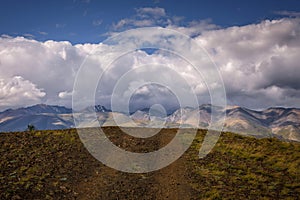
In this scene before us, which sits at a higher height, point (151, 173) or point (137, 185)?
point (151, 173)

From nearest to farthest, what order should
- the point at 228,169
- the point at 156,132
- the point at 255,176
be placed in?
the point at 255,176
the point at 228,169
the point at 156,132

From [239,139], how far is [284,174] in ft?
36.5

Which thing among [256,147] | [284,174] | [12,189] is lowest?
[12,189]

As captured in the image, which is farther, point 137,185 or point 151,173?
point 151,173

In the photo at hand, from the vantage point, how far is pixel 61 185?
27078 millimetres

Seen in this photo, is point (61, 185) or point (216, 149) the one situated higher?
point (216, 149)

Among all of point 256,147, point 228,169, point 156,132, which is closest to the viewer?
point 228,169


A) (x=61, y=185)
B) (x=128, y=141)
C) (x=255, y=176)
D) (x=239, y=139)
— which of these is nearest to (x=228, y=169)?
(x=255, y=176)

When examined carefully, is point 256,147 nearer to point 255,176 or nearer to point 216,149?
point 216,149

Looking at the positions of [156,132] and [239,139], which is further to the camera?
[156,132]

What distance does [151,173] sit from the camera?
30.8 m

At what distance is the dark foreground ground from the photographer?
84.8 ft

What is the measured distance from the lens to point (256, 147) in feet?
120

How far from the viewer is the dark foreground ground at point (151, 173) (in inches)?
1018
